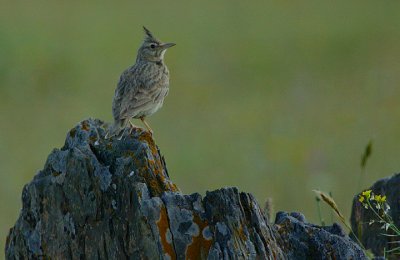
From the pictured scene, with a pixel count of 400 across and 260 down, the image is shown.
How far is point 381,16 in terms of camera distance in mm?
24234

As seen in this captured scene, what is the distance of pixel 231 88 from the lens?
20062 millimetres

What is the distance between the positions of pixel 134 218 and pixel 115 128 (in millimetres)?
1152

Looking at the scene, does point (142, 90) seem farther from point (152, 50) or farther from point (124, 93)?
point (152, 50)

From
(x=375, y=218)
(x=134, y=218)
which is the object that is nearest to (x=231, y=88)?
(x=375, y=218)

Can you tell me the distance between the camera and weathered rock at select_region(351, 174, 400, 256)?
7.02 m

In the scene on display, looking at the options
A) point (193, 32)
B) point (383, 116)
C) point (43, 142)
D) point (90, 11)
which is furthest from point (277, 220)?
point (90, 11)

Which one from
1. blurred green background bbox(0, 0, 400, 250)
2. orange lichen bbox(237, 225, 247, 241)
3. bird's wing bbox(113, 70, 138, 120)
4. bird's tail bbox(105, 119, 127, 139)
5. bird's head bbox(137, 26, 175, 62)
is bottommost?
orange lichen bbox(237, 225, 247, 241)

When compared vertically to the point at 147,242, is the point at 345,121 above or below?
above

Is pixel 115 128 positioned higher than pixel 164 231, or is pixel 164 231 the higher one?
pixel 115 128

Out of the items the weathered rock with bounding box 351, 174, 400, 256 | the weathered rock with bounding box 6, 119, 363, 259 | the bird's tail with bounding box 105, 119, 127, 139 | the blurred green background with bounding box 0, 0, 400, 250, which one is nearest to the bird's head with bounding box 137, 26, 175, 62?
the bird's tail with bounding box 105, 119, 127, 139

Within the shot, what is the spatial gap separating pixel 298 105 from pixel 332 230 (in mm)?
12314

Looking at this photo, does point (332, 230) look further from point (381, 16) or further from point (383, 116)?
point (381, 16)

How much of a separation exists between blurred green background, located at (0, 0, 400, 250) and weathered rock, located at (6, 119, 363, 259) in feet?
23.1

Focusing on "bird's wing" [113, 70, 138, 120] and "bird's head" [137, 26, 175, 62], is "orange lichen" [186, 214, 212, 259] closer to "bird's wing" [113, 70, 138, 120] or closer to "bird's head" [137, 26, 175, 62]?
"bird's wing" [113, 70, 138, 120]
